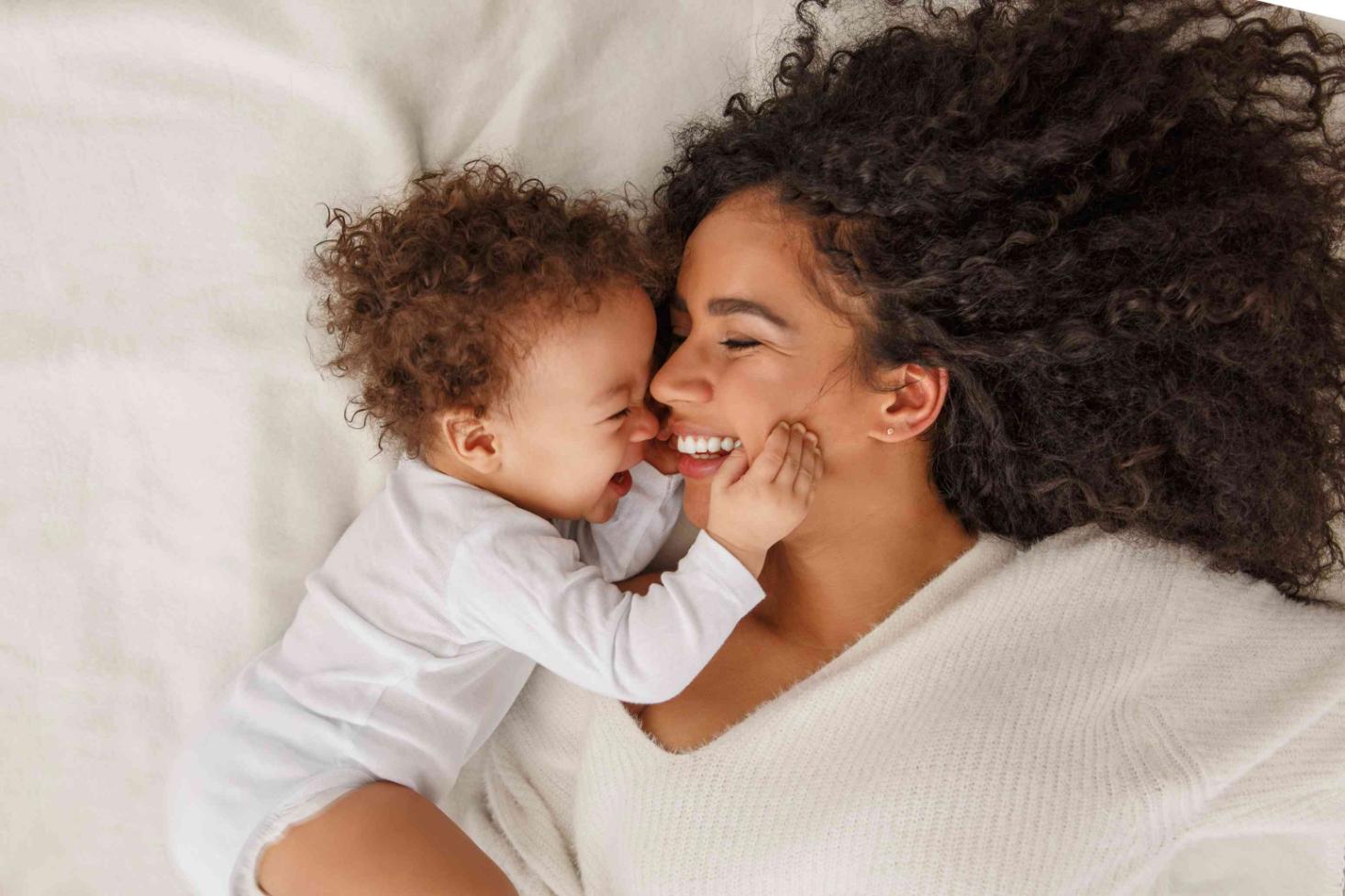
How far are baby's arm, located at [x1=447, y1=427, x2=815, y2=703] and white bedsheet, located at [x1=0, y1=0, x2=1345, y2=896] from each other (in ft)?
1.88

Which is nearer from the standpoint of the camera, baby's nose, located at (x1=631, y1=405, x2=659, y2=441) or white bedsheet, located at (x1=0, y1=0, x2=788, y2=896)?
baby's nose, located at (x1=631, y1=405, x2=659, y2=441)

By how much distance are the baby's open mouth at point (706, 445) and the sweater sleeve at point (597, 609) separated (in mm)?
185

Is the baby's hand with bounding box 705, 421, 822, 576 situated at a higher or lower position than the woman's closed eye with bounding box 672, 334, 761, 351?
lower

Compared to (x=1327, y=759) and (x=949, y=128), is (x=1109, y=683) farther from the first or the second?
(x=949, y=128)

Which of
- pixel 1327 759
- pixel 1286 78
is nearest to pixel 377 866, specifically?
pixel 1327 759

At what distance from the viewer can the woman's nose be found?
1.87 meters

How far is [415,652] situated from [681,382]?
694 millimetres

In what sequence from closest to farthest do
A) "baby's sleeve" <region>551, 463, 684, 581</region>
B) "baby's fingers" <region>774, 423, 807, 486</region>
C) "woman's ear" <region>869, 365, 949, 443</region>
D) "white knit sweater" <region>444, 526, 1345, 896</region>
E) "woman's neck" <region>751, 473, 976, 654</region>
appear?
"white knit sweater" <region>444, 526, 1345, 896</region> → "baby's fingers" <region>774, 423, 807, 486</region> → "woman's ear" <region>869, 365, 949, 443</region> → "woman's neck" <region>751, 473, 976, 654</region> → "baby's sleeve" <region>551, 463, 684, 581</region>

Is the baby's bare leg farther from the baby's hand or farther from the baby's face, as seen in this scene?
the baby's hand

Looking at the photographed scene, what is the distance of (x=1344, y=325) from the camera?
1.95m

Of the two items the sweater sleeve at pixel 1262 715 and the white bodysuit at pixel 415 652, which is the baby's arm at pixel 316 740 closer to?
the white bodysuit at pixel 415 652

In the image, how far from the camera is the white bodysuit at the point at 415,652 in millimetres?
1859

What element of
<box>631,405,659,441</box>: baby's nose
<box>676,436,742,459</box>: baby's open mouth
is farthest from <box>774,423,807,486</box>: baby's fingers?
<box>631,405,659,441</box>: baby's nose

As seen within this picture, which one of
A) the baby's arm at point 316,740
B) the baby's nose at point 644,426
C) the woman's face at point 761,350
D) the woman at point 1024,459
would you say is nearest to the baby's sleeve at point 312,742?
the baby's arm at point 316,740
